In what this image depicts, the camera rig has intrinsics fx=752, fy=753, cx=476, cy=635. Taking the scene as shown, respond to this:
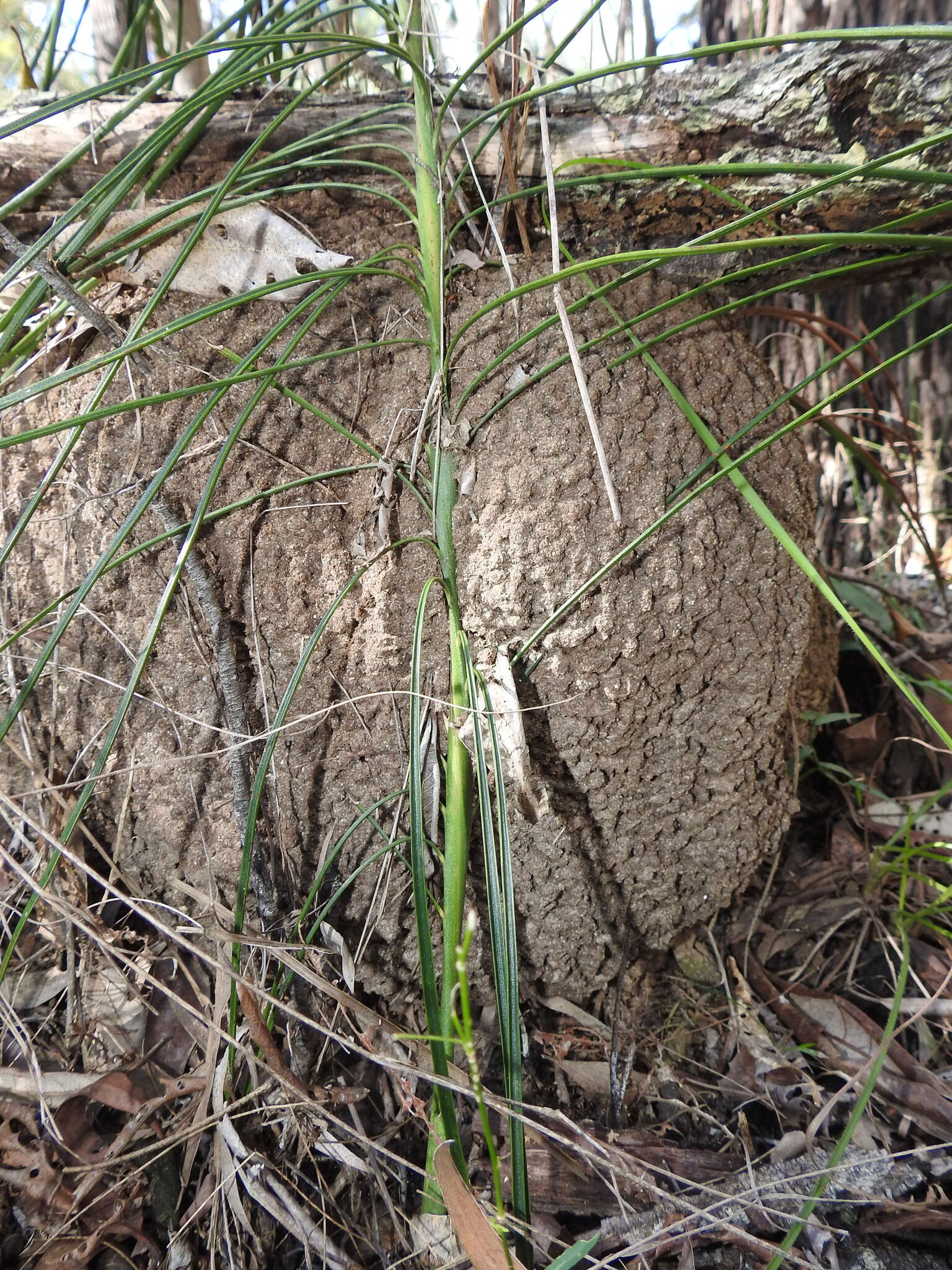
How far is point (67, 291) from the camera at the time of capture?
2.62ft

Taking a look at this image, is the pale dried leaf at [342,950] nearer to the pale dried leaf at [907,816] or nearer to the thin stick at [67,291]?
the thin stick at [67,291]

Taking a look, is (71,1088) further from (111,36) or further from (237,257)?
(111,36)

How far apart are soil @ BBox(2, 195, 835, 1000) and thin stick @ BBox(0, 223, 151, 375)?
Answer: 63 mm

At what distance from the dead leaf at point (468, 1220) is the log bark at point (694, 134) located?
3.72ft

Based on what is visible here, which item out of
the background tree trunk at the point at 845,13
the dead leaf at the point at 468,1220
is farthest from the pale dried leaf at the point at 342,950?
the background tree trunk at the point at 845,13

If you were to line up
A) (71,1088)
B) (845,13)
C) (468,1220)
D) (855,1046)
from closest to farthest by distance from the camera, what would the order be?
(468,1220)
(71,1088)
(855,1046)
(845,13)

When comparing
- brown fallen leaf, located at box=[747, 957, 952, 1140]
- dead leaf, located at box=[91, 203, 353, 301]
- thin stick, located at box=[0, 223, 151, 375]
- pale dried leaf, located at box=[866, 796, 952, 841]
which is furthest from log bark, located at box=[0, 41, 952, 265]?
brown fallen leaf, located at box=[747, 957, 952, 1140]

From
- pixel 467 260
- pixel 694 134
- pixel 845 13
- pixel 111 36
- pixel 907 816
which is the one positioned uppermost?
pixel 845 13

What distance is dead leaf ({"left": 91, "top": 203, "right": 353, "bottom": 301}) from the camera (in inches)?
38.1

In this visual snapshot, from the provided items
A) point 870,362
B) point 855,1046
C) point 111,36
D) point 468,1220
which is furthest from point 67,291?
point 870,362

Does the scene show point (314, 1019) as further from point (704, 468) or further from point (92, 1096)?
point (704, 468)

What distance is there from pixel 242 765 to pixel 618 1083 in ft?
2.15

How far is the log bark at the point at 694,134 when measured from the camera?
93 cm

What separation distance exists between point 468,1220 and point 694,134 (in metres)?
1.26
